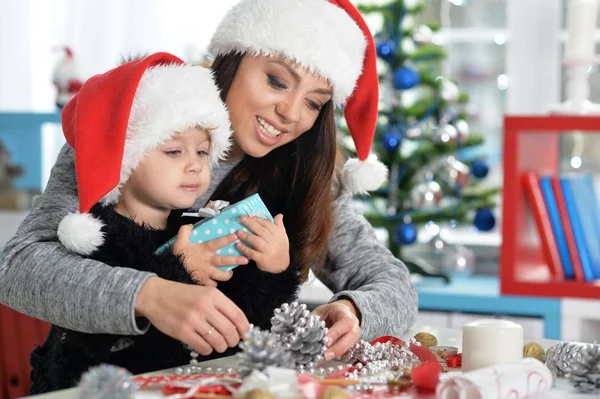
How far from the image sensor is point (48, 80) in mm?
3451

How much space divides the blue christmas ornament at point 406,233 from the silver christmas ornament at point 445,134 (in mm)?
292

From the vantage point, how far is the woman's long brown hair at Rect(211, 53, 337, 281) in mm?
1687

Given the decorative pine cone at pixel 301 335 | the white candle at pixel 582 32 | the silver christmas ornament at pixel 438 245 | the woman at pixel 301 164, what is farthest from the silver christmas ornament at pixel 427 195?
the decorative pine cone at pixel 301 335

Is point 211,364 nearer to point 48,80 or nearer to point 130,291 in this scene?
point 130,291

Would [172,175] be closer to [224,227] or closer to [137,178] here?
[137,178]

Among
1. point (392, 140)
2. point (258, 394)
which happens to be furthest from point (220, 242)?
point (392, 140)

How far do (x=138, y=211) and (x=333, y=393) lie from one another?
64 cm

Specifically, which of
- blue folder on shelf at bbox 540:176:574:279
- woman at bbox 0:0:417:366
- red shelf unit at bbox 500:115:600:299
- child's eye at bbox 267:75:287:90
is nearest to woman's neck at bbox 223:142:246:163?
woman at bbox 0:0:417:366

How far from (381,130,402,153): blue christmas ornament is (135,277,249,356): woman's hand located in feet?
5.81

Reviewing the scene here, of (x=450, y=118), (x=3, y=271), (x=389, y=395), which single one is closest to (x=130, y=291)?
(x=3, y=271)

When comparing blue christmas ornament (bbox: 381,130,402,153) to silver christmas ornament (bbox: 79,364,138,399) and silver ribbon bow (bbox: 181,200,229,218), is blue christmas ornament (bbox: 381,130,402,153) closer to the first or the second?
silver ribbon bow (bbox: 181,200,229,218)

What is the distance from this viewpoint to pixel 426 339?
1.36 m

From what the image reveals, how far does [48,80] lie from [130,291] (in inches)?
97.4

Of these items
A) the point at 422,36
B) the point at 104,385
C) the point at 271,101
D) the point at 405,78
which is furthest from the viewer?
the point at 422,36
